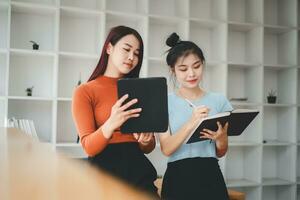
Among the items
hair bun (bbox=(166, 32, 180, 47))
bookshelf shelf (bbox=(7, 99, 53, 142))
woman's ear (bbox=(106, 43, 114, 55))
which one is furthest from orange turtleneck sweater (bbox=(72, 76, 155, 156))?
bookshelf shelf (bbox=(7, 99, 53, 142))

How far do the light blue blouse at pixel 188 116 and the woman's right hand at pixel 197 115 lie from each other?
0.06 metres

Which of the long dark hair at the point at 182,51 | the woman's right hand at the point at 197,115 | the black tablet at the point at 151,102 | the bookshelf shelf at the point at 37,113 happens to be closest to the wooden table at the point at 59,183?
the black tablet at the point at 151,102

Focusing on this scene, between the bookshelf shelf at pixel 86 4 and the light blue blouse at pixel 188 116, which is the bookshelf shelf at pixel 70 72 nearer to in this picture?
the bookshelf shelf at pixel 86 4

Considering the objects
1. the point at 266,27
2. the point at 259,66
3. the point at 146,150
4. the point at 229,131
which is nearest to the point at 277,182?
the point at 259,66

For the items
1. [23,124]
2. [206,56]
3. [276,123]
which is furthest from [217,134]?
[276,123]

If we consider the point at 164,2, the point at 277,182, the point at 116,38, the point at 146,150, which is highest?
the point at 164,2

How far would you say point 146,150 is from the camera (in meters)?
1.20

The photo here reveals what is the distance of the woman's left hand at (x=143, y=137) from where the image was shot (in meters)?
1.11

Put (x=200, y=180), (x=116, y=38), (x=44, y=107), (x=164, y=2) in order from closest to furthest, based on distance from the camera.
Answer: (x=116, y=38), (x=200, y=180), (x=44, y=107), (x=164, y=2)

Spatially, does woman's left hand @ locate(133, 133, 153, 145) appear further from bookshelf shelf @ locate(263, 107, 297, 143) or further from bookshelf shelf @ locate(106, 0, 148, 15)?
bookshelf shelf @ locate(263, 107, 297, 143)

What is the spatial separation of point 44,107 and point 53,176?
2.72 m

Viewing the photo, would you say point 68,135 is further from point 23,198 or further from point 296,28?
point 23,198

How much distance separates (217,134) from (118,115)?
0.63m

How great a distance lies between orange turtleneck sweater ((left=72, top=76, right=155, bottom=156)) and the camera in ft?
3.47
